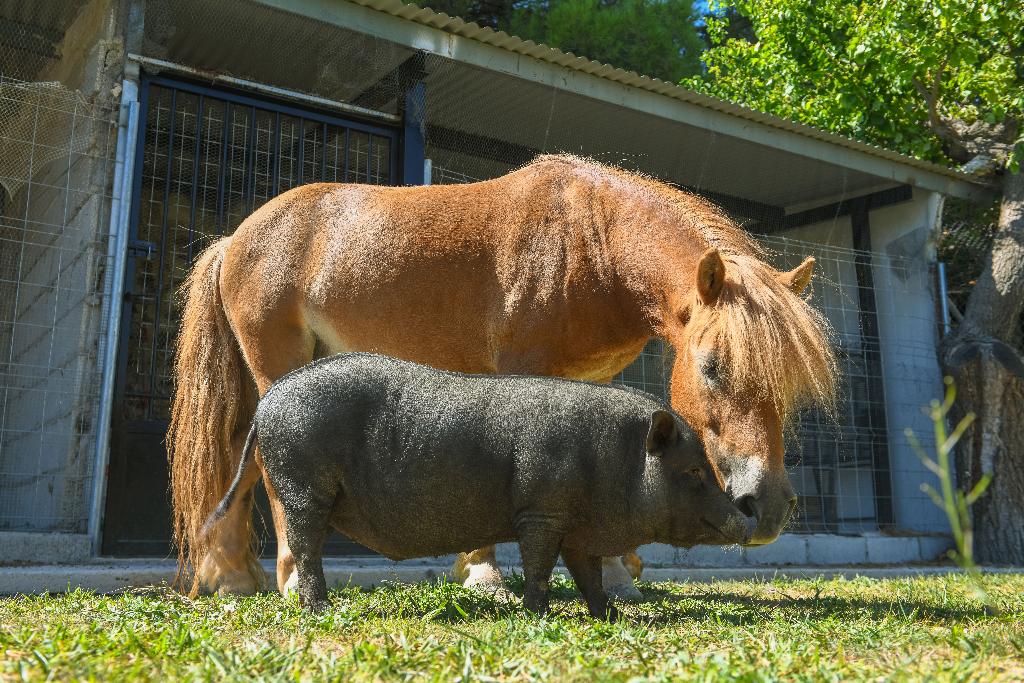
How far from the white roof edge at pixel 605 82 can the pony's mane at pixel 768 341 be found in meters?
3.99

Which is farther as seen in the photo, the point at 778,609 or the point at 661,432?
the point at 778,609

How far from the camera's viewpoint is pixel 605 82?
7418 millimetres

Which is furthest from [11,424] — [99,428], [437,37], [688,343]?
[688,343]

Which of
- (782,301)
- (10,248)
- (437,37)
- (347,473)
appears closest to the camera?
(347,473)

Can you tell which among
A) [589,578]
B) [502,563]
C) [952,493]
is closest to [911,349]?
[502,563]

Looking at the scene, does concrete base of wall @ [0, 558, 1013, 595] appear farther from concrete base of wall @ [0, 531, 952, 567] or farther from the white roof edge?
the white roof edge

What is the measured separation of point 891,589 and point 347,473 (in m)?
3.14

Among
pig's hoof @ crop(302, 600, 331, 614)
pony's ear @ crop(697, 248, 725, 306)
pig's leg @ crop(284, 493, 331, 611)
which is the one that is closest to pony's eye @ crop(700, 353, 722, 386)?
pony's ear @ crop(697, 248, 725, 306)

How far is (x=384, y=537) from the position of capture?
10.0 ft

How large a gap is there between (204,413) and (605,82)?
14.6 ft

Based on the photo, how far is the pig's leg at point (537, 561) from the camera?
289 centimetres

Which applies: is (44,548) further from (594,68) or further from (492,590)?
(594,68)

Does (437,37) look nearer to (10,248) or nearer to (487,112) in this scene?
(487,112)

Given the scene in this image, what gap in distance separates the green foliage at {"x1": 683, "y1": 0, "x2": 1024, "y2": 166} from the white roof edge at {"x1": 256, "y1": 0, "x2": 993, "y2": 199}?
0.91 m
